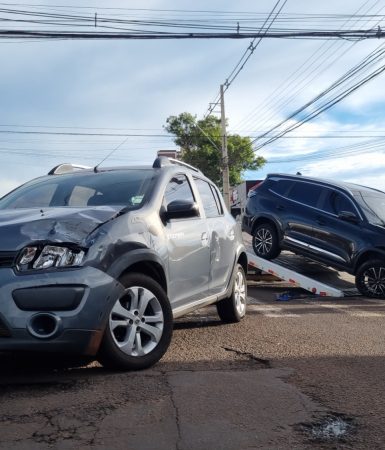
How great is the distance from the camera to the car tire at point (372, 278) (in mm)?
10156

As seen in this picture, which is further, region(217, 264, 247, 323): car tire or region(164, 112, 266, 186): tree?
region(164, 112, 266, 186): tree

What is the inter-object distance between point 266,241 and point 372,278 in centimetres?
221

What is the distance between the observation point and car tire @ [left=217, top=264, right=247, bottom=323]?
6707mm

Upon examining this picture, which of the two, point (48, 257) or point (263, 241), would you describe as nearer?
point (48, 257)

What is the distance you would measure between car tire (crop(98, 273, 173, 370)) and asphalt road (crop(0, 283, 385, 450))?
13 centimetres

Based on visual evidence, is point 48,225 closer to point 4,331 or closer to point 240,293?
point 4,331

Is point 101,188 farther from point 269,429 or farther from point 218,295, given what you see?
point 269,429

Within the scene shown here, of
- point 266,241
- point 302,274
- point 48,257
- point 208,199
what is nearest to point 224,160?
point 266,241

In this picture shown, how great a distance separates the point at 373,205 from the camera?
423 inches

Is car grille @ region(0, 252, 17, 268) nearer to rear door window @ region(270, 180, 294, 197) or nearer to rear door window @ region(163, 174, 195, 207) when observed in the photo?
rear door window @ region(163, 174, 195, 207)

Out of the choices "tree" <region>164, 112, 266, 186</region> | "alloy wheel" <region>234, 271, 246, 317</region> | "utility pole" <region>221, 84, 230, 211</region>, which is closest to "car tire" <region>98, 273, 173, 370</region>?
"alloy wheel" <region>234, 271, 246, 317</region>

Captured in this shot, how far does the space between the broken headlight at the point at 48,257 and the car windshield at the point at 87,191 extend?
916 mm

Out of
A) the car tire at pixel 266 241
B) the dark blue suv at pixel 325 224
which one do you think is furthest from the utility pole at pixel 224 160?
the dark blue suv at pixel 325 224

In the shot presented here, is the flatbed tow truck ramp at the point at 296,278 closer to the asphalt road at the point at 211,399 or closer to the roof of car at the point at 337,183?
the roof of car at the point at 337,183
